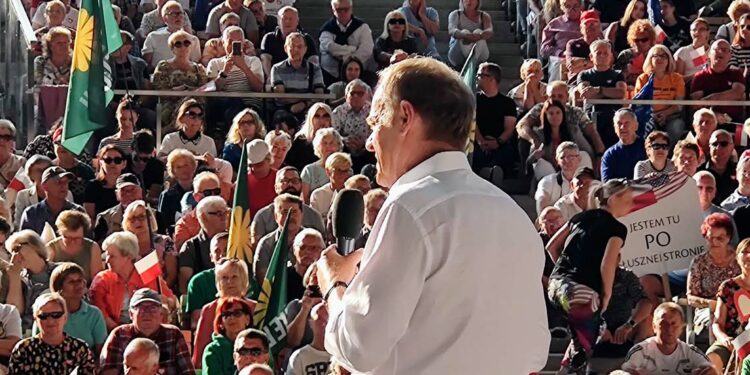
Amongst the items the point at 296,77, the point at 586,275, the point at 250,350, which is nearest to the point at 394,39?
the point at 296,77

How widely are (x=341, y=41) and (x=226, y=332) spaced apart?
645 centimetres

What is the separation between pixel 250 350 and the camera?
10.8 m

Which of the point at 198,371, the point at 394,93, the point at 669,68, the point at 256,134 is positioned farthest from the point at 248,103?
the point at 394,93

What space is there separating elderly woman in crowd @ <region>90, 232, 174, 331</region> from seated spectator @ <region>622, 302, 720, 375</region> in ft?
9.95

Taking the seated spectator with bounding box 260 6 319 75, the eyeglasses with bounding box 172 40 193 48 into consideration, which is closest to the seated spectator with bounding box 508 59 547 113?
the seated spectator with bounding box 260 6 319 75

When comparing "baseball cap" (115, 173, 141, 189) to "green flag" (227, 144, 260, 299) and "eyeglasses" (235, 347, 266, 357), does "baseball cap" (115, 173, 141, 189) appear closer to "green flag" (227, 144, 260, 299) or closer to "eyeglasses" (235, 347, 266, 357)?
"green flag" (227, 144, 260, 299)

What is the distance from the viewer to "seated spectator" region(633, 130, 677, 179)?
14.1m

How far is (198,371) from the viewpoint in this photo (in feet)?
38.1

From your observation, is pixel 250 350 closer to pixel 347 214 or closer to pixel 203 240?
pixel 203 240

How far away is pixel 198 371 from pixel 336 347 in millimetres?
7579

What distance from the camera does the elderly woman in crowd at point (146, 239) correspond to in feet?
42.3

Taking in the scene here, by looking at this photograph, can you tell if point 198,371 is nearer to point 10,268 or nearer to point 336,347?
point 10,268

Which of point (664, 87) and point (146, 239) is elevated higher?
point (664, 87)

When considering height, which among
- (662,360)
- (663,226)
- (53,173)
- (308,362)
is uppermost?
(53,173)
